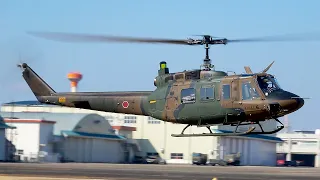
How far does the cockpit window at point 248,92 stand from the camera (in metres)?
29.2

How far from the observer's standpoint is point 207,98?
98.5ft

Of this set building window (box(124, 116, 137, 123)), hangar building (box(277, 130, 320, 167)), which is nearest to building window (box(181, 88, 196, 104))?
building window (box(124, 116, 137, 123))

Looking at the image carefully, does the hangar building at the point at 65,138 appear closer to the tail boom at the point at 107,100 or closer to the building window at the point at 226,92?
the tail boom at the point at 107,100

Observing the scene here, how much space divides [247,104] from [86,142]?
57.1 metres

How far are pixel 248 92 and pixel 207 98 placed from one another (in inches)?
70.9

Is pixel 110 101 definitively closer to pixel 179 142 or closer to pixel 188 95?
pixel 188 95

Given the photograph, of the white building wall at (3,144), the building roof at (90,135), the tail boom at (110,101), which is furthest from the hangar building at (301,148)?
the tail boom at (110,101)

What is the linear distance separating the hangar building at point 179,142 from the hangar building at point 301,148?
17851mm

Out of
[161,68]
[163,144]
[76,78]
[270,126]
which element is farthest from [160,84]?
[76,78]

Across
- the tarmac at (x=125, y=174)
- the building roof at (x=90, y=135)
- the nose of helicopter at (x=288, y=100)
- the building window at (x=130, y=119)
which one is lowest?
the tarmac at (x=125, y=174)

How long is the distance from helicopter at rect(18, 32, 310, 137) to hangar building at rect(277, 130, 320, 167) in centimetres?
8915

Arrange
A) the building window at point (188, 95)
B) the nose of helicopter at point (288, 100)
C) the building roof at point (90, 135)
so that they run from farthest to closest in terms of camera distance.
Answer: the building roof at point (90, 135), the building window at point (188, 95), the nose of helicopter at point (288, 100)

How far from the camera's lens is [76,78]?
480ft

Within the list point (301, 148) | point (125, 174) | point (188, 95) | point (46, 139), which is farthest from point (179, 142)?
point (188, 95)
